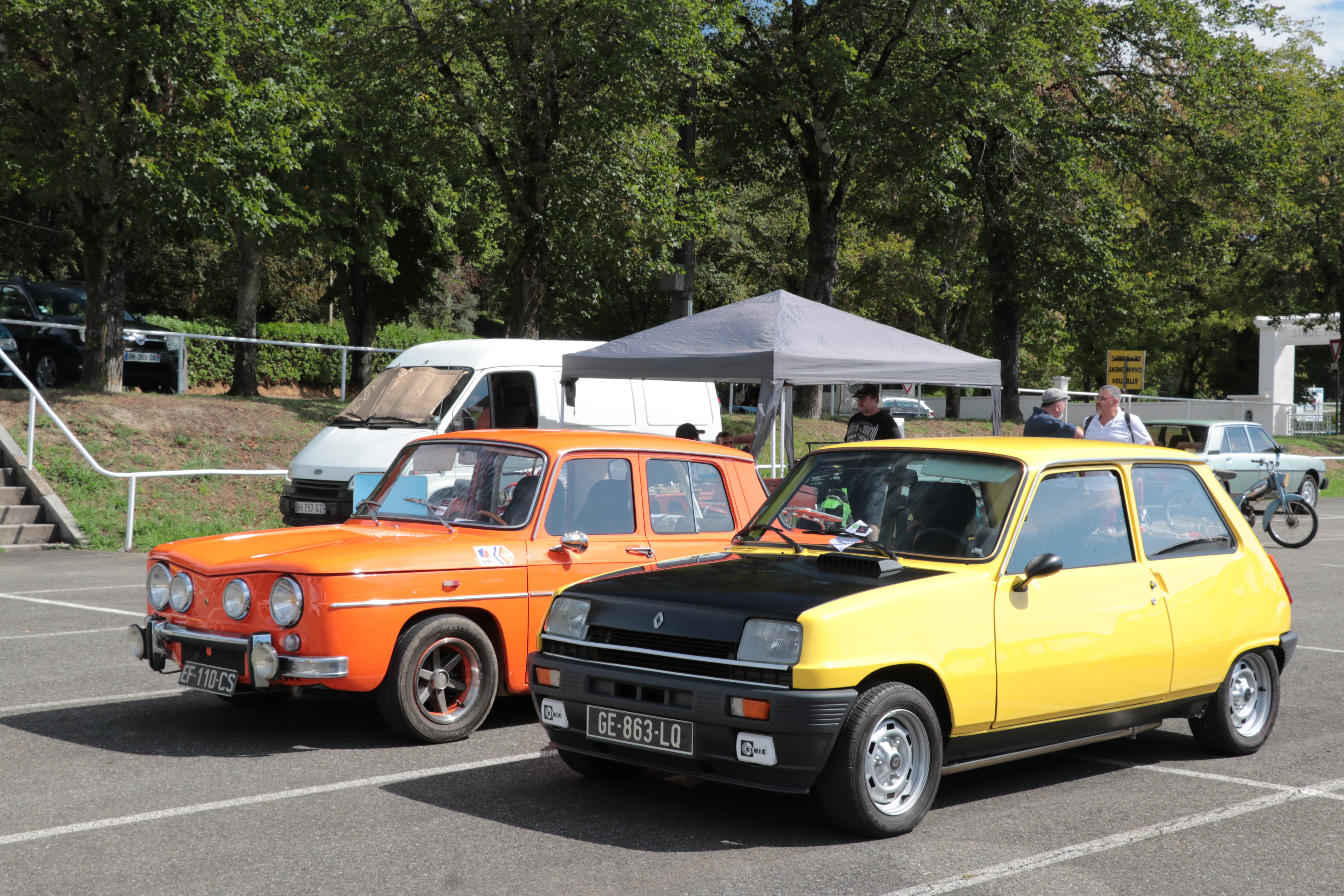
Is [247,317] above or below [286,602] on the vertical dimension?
above

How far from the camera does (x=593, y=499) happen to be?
7062 millimetres

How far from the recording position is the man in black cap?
11.4 meters

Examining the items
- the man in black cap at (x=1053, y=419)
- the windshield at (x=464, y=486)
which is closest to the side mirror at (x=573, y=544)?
the windshield at (x=464, y=486)

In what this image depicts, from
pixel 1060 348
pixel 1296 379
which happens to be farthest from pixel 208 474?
pixel 1296 379

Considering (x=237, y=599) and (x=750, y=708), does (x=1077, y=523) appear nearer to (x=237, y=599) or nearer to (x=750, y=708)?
(x=750, y=708)

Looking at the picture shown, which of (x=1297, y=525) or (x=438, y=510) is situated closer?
(x=438, y=510)

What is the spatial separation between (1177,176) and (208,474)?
918 inches

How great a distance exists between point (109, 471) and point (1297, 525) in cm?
1615

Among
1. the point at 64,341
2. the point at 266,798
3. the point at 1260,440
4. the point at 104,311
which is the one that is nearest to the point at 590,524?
the point at 266,798

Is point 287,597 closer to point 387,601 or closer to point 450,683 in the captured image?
point 387,601

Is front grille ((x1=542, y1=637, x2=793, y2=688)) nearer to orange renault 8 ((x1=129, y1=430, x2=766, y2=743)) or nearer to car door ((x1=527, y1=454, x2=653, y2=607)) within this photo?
orange renault 8 ((x1=129, y1=430, x2=766, y2=743))

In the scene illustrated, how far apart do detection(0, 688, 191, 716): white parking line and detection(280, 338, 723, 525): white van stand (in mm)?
5979

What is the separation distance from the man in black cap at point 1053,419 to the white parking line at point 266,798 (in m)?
6.82

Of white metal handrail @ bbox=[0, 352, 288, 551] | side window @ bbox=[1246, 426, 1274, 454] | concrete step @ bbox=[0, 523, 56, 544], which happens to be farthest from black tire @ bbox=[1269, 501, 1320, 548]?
concrete step @ bbox=[0, 523, 56, 544]
